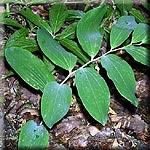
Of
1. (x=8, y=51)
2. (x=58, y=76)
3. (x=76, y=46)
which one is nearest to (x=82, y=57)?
(x=76, y=46)

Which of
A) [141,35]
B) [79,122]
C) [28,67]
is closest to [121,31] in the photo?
[141,35]

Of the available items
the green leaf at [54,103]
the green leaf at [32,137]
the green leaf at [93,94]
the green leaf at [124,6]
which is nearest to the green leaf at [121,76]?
the green leaf at [93,94]

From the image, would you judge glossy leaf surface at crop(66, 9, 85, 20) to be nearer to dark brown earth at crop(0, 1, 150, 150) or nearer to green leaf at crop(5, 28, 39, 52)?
green leaf at crop(5, 28, 39, 52)

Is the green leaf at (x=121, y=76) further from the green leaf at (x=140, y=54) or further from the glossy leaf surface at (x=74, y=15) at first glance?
the glossy leaf surface at (x=74, y=15)

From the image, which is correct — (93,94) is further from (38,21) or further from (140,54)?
(38,21)

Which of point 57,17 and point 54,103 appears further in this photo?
point 57,17

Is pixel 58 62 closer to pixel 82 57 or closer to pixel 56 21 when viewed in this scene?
pixel 82 57

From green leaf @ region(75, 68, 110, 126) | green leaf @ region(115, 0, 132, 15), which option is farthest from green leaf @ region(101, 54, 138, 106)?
green leaf @ region(115, 0, 132, 15)
